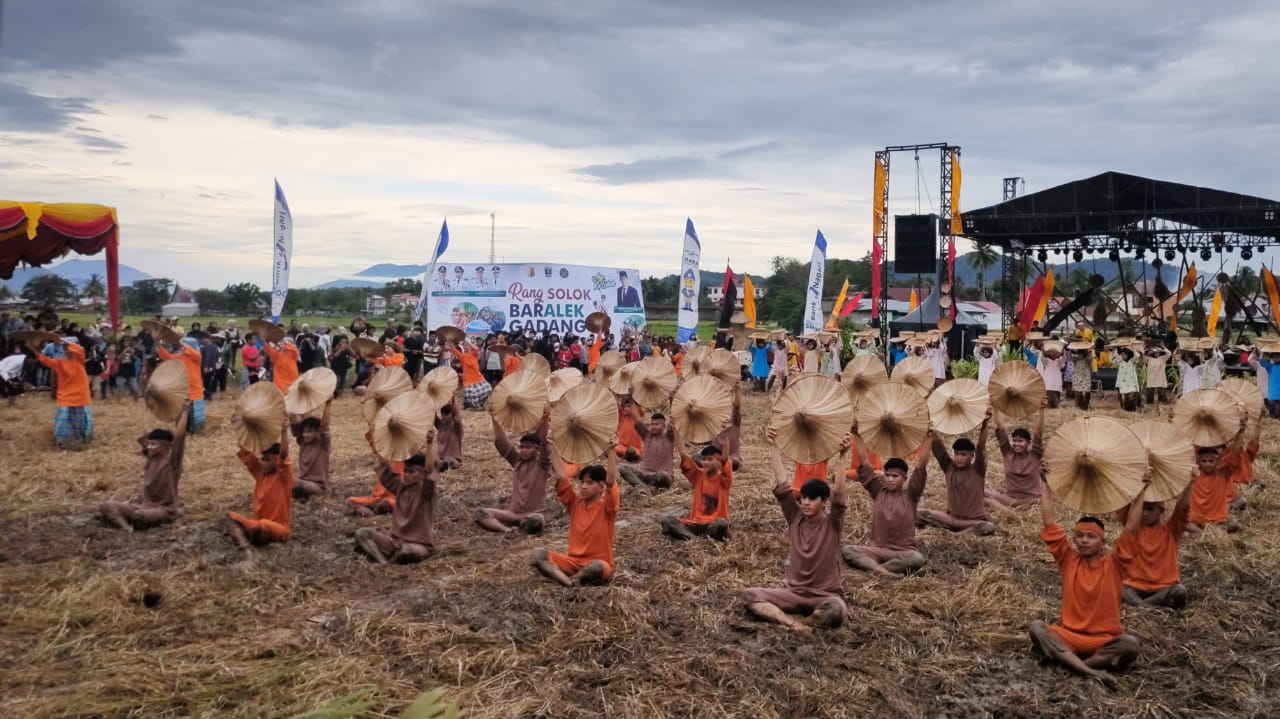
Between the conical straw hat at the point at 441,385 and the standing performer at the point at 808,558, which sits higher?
the conical straw hat at the point at 441,385

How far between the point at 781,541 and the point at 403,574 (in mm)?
3565

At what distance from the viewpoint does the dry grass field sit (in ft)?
19.4

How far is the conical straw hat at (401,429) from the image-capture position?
28.6ft

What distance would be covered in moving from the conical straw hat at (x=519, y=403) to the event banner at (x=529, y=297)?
13.9 metres

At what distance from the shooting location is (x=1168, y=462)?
23.9 ft

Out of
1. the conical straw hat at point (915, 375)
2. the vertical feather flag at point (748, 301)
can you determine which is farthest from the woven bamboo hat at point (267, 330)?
the vertical feather flag at point (748, 301)

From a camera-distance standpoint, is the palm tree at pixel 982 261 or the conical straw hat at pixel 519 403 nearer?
the conical straw hat at pixel 519 403

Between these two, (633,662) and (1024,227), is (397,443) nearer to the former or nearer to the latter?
(633,662)

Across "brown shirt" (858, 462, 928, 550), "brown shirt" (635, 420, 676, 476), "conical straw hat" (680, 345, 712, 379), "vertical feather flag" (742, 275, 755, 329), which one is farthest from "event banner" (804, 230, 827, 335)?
"brown shirt" (858, 462, 928, 550)

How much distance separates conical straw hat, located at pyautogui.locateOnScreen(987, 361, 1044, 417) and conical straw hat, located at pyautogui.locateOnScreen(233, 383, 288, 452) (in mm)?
7351

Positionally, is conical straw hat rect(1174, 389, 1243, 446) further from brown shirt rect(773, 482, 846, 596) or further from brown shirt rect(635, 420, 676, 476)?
brown shirt rect(635, 420, 676, 476)

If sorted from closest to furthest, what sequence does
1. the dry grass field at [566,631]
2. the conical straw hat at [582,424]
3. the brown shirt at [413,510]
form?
1. the dry grass field at [566,631]
2. the brown shirt at [413,510]
3. the conical straw hat at [582,424]

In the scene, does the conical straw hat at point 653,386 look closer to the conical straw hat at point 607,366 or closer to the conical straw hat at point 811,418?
the conical straw hat at point 607,366

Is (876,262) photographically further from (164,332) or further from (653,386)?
(164,332)
